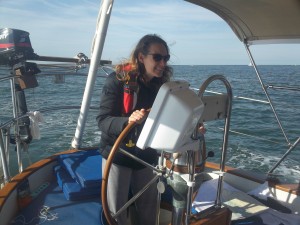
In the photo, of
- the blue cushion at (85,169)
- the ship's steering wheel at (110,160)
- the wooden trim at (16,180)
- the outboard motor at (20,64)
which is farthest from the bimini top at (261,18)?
the wooden trim at (16,180)

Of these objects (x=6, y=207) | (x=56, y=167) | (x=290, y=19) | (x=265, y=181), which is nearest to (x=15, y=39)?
(x=56, y=167)

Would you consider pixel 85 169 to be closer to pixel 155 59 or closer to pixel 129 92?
pixel 129 92

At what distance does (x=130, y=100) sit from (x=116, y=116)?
123 mm

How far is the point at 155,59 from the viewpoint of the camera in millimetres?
1659

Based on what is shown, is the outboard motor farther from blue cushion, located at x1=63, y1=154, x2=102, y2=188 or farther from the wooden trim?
blue cushion, located at x1=63, y1=154, x2=102, y2=188

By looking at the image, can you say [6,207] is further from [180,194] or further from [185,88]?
[185,88]

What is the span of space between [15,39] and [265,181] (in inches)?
101

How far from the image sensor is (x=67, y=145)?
6.79 meters

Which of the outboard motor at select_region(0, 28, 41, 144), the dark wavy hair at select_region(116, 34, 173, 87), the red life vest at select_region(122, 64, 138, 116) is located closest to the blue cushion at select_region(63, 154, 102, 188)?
the outboard motor at select_region(0, 28, 41, 144)

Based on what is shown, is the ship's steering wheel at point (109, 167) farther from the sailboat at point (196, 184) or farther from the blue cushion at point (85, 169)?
the blue cushion at point (85, 169)

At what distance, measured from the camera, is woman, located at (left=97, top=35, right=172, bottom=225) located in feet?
5.23

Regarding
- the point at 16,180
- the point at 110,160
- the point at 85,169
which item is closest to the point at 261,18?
the point at 110,160

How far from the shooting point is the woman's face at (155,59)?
1.66m

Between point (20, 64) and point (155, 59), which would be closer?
point (155, 59)
